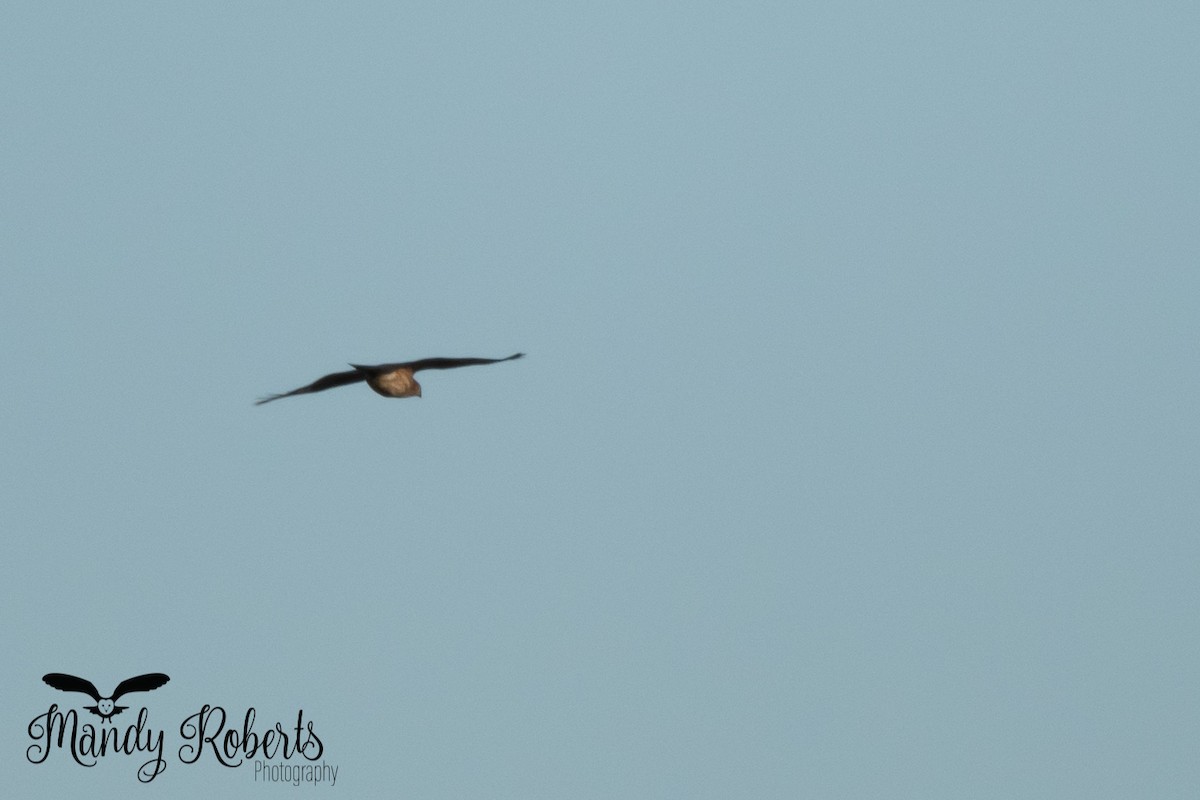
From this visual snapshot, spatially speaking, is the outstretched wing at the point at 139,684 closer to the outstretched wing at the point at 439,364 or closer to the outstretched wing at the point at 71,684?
the outstretched wing at the point at 71,684

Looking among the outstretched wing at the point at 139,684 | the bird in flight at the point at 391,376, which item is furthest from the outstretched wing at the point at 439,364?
the outstretched wing at the point at 139,684

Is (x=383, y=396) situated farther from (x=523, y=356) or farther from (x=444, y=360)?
(x=523, y=356)

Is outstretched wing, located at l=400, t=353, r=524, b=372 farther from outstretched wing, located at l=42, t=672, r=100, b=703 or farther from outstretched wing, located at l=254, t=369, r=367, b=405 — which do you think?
outstretched wing, located at l=42, t=672, r=100, b=703

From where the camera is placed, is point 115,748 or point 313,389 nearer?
point 313,389

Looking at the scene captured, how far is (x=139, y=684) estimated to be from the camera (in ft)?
149

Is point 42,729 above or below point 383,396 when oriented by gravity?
below

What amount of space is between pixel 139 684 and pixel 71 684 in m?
1.65

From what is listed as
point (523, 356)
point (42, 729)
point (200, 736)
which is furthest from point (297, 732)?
point (523, 356)

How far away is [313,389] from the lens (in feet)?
131

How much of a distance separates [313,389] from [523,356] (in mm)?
4944

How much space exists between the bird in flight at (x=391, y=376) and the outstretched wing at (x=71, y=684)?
1037 centimetres

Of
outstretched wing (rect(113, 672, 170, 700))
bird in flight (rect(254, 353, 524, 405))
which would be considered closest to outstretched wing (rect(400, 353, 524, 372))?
bird in flight (rect(254, 353, 524, 405))

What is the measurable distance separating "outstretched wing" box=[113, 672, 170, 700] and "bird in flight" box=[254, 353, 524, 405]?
384 inches

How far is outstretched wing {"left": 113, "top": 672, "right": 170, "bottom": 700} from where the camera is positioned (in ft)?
148
